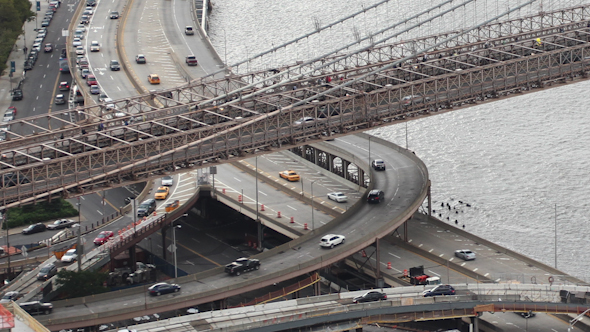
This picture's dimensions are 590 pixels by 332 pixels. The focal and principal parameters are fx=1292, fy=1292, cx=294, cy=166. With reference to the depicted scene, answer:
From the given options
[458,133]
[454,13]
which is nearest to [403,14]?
[454,13]

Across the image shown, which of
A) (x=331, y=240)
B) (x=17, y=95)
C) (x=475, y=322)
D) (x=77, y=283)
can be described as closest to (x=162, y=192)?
(x=331, y=240)

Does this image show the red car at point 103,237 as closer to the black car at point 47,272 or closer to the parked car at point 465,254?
the black car at point 47,272

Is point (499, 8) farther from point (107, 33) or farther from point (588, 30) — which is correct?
point (107, 33)

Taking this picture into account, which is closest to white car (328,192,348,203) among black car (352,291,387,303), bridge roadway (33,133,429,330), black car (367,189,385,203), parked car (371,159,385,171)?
bridge roadway (33,133,429,330)

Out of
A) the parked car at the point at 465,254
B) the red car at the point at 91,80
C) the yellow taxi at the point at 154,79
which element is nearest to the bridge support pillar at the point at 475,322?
the parked car at the point at 465,254

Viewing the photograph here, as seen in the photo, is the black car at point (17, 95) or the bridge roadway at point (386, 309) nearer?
the bridge roadway at point (386, 309)

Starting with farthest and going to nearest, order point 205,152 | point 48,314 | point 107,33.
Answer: point 107,33, point 205,152, point 48,314

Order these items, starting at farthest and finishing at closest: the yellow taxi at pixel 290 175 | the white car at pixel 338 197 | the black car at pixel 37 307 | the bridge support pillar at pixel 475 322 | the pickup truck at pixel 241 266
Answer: the yellow taxi at pixel 290 175 < the white car at pixel 338 197 < the pickup truck at pixel 241 266 < the bridge support pillar at pixel 475 322 < the black car at pixel 37 307
